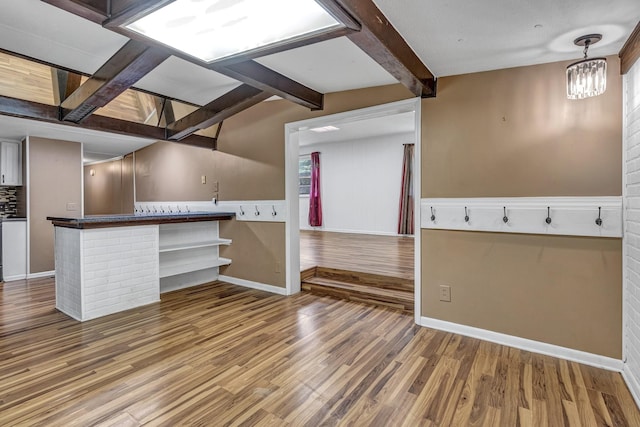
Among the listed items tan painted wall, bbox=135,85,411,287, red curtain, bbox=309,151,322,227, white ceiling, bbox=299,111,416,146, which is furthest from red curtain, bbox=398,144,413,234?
tan painted wall, bbox=135,85,411,287

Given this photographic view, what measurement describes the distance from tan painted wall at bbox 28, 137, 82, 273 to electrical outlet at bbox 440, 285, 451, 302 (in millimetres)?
5764

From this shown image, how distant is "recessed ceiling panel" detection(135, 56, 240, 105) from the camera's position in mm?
3055

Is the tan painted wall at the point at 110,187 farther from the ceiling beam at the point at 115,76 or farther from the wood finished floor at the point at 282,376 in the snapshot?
the wood finished floor at the point at 282,376

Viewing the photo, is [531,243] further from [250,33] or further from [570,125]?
[250,33]

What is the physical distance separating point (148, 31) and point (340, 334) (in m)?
2.61

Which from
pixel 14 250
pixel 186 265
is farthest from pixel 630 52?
pixel 14 250

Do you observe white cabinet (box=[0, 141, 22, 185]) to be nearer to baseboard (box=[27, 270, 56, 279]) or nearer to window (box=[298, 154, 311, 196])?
baseboard (box=[27, 270, 56, 279])

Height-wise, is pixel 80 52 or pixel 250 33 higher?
pixel 80 52

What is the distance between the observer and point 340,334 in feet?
9.37

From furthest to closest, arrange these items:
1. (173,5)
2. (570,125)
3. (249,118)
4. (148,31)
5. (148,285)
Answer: (249,118) → (148,285) → (570,125) → (148,31) → (173,5)

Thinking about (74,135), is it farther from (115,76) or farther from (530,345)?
(530,345)

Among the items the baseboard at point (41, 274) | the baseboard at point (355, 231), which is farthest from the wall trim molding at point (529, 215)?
the baseboard at point (41, 274)

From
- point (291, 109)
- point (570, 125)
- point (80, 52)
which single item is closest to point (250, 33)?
point (80, 52)

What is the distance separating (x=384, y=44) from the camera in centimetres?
195
